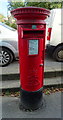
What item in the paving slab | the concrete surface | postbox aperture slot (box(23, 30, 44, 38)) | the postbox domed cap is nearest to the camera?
the postbox domed cap

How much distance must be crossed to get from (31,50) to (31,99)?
0.96m

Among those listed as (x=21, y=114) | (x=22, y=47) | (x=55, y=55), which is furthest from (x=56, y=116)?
(x=55, y=55)

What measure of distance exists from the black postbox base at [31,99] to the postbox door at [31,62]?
0.33 feet

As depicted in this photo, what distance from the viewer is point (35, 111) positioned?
8.36ft

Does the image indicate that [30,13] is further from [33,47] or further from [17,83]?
[17,83]

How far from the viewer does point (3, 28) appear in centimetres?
417

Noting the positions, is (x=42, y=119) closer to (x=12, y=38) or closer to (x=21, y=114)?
(x=21, y=114)

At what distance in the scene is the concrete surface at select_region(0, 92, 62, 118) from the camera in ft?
8.02

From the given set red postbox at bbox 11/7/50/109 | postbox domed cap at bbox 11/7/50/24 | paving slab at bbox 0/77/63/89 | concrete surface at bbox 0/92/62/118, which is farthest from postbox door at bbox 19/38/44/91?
paving slab at bbox 0/77/63/89

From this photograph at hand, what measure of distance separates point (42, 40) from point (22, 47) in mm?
358

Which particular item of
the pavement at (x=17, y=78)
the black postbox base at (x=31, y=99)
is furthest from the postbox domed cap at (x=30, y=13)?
the pavement at (x=17, y=78)

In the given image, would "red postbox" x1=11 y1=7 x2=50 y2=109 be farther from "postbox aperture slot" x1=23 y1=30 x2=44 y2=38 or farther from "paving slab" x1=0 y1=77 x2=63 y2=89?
"paving slab" x1=0 y1=77 x2=63 y2=89

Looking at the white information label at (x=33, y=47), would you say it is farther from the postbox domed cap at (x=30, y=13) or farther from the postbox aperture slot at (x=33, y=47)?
the postbox domed cap at (x=30, y=13)

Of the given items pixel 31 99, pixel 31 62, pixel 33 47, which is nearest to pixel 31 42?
pixel 33 47
